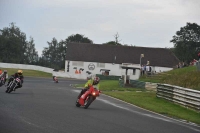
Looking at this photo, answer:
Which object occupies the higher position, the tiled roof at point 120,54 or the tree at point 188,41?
the tree at point 188,41

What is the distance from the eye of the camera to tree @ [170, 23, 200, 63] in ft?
320

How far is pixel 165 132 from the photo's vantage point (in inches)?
524

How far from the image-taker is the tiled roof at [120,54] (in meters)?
93.5

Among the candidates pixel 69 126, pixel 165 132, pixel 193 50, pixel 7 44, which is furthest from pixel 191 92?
pixel 7 44

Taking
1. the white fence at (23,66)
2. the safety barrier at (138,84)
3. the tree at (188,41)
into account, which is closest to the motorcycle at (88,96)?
the safety barrier at (138,84)

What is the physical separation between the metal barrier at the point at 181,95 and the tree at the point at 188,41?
69.0m

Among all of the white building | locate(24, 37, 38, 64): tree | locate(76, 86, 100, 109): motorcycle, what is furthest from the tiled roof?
locate(76, 86, 100, 109): motorcycle

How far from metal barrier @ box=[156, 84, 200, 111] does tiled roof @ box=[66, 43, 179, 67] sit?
63.2m

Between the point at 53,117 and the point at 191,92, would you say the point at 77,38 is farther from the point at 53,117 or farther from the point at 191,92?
the point at 53,117

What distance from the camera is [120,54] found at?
313 ft

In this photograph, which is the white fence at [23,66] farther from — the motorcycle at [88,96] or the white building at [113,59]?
the motorcycle at [88,96]

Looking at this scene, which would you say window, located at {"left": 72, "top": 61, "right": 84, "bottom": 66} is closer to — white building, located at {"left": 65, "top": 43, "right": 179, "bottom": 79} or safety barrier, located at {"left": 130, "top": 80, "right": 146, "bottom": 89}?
white building, located at {"left": 65, "top": 43, "right": 179, "bottom": 79}

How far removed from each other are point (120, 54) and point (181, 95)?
7008cm

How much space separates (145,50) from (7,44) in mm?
38200
